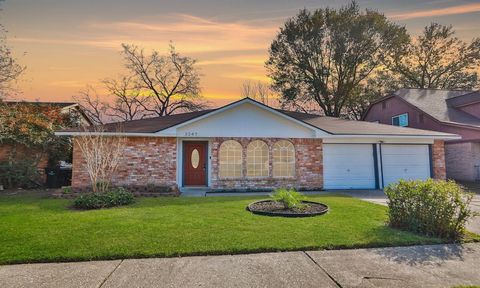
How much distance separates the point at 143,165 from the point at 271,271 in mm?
9405

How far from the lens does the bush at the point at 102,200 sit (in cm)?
847

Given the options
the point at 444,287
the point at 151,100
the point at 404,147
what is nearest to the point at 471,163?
the point at 404,147

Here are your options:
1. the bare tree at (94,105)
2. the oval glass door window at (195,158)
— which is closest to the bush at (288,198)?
the oval glass door window at (195,158)

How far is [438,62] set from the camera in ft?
99.9

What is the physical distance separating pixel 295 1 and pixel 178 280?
10382mm

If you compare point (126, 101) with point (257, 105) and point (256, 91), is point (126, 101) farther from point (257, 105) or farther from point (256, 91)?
point (257, 105)

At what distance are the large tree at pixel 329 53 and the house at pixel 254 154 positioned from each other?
15023 millimetres

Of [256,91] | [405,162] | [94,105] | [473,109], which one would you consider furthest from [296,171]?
[94,105]

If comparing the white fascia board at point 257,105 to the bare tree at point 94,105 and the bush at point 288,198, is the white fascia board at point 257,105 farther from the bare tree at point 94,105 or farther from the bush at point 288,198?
the bare tree at point 94,105

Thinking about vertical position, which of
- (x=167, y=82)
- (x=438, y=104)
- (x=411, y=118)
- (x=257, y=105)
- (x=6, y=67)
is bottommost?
(x=257, y=105)

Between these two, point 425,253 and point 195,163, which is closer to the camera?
point 425,253

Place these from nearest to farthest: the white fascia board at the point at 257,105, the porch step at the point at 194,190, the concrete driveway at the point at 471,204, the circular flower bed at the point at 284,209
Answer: the concrete driveway at the point at 471,204, the circular flower bed at the point at 284,209, the porch step at the point at 194,190, the white fascia board at the point at 257,105

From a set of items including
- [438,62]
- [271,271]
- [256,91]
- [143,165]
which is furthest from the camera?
[256,91]

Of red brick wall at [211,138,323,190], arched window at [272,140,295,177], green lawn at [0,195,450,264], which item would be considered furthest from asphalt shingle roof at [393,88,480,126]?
green lawn at [0,195,450,264]
